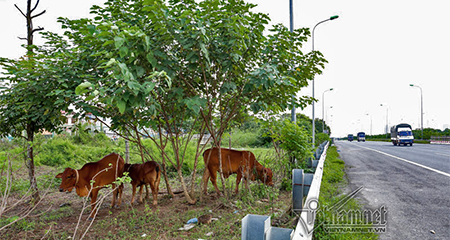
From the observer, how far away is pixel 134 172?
5.34m

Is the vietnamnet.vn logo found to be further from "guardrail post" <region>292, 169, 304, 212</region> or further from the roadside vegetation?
the roadside vegetation

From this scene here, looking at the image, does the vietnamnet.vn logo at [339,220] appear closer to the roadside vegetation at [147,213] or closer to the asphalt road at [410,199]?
the asphalt road at [410,199]

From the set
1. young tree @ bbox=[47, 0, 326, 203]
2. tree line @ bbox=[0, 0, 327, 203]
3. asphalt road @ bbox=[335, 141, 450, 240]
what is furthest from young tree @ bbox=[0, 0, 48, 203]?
asphalt road @ bbox=[335, 141, 450, 240]

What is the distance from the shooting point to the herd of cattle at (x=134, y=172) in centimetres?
456

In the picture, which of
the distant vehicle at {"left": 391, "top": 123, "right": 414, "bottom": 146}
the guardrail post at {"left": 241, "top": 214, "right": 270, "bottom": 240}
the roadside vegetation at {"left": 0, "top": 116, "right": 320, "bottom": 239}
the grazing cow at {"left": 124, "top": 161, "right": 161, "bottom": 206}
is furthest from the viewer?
the distant vehicle at {"left": 391, "top": 123, "right": 414, "bottom": 146}

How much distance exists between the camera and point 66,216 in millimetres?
5160

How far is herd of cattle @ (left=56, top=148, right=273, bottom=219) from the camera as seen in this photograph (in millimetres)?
4556

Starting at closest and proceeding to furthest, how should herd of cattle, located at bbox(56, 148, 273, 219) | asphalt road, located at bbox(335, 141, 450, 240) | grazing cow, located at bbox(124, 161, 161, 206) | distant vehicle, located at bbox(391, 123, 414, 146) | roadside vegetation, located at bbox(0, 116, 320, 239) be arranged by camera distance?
roadside vegetation, located at bbox(0, 116, 320, 239), asphalt road, located at bbox(335, 141, 450, 240), herd of cattle, located at bbox(56, 148, 273, 219), grazing cow, located at bbox(124, 161, 161, 206), distant vehicle, located at bbox(391, 123, 414, 146)

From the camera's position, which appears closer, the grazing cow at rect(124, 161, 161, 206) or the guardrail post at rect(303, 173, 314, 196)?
the guardrail post at rect(303, 173, 314, 196)

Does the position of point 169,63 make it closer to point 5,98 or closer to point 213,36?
point 213,36

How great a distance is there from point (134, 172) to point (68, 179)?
Answer: 1200 millimetres

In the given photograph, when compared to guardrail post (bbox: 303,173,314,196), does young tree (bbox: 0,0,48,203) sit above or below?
above

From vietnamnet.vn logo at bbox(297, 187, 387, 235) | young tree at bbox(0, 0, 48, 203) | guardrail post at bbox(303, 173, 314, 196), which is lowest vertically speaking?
vietnamnet.vn logo at bbox(297, 187, 387, 235)

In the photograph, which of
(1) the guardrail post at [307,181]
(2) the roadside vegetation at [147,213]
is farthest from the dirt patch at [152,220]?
(1) the guardrail post at [307,181]
